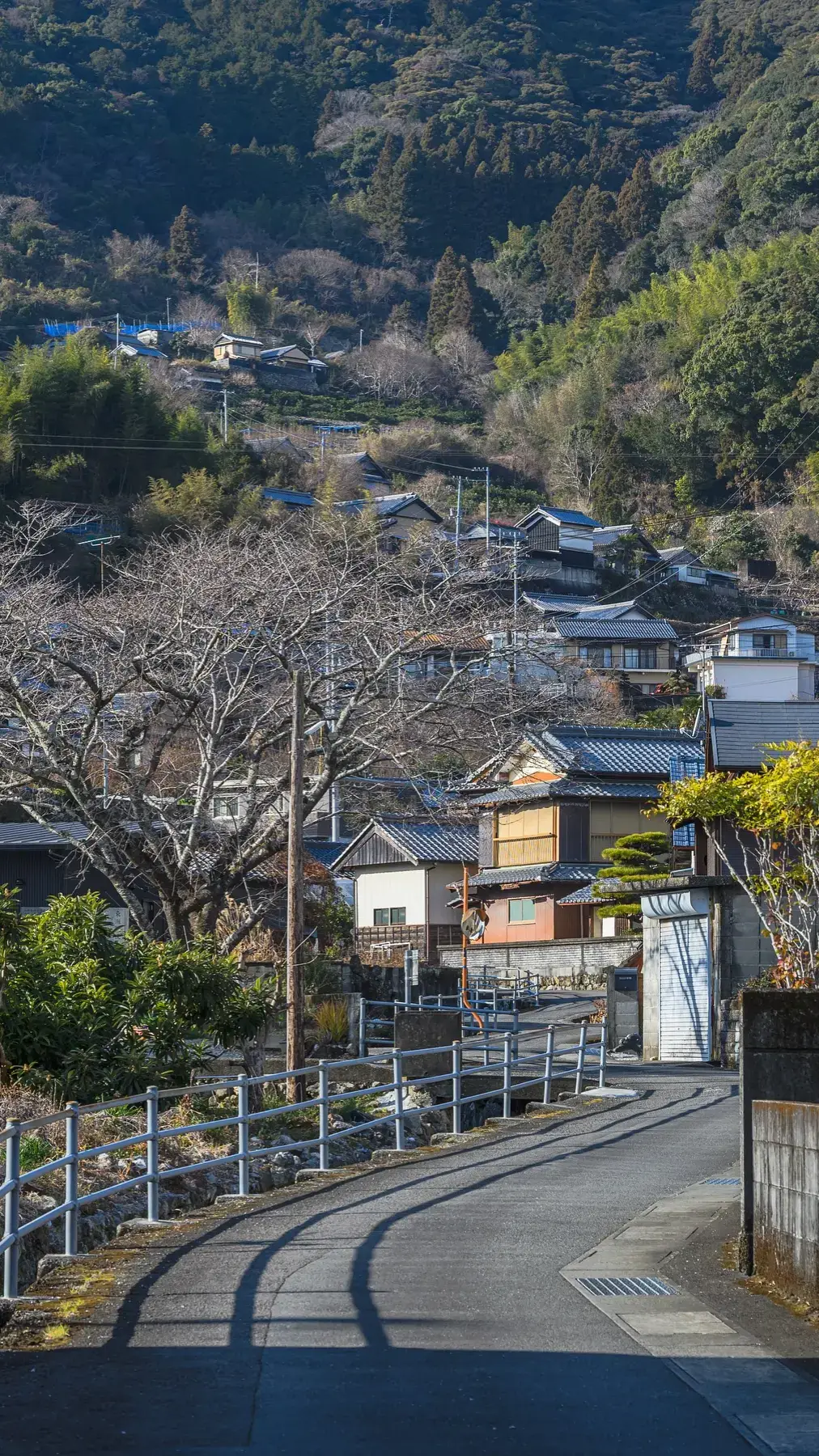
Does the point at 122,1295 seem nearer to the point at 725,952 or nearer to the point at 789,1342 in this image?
the point at 789,1342

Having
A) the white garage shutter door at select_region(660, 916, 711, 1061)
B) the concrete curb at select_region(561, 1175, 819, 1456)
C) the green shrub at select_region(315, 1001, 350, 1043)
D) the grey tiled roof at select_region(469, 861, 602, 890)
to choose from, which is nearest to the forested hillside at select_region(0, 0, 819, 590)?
the grey tiled roof at select_region(469, 861, 602, 890)

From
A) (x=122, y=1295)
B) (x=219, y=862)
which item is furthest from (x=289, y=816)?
(x=122, y=1295)

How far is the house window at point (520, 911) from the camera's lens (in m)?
45.9

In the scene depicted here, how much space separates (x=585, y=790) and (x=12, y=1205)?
36052mm

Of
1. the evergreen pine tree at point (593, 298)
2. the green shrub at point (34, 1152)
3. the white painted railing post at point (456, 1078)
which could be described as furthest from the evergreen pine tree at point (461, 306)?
the green shrub at point (34, 1152)

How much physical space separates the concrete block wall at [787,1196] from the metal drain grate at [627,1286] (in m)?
0.65

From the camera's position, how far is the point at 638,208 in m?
130

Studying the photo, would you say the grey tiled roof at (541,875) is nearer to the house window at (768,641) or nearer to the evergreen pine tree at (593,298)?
A: the house window at (768,641)

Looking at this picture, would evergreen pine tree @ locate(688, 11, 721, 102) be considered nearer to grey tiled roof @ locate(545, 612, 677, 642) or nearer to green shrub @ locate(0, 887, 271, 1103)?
grey tiled roof @ locate(545, 612, 677, 642)

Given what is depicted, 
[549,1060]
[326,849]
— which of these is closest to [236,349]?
[326,849]

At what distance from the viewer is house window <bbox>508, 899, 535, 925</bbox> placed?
151 ft

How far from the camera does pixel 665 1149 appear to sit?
1709 centimetres

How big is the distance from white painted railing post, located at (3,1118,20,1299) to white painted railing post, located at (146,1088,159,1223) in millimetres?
2250

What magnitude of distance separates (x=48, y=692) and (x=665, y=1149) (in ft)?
52.1
